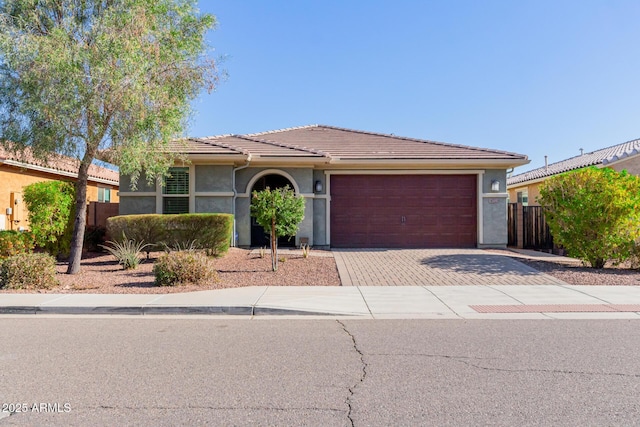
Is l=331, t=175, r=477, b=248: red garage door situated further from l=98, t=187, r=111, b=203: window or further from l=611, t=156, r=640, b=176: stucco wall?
l=98, t=187, r=111, b=203: window

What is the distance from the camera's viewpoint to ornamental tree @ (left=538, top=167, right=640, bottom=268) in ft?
38.5

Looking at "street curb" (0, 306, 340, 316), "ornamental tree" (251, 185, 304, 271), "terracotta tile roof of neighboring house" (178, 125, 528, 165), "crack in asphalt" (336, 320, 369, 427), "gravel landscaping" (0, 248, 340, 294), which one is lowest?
"crack in asphalt" (336, 320, 369, 427)

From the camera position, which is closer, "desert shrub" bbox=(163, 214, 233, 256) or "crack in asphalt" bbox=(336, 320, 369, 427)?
"crack in asphalt" bbox=(336, 320, 369, 427)

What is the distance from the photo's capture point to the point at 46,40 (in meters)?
9.15

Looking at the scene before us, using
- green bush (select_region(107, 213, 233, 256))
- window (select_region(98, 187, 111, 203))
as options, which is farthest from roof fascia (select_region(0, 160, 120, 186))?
green bush (select_region(107, 213, 233, 256))

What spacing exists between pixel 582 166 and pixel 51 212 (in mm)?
19688

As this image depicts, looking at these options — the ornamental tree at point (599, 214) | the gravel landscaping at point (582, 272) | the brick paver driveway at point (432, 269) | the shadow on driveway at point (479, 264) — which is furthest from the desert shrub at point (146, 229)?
the ornamental tree at point (599, 214)

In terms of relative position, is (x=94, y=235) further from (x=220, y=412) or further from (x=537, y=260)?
(x=537, y=260)

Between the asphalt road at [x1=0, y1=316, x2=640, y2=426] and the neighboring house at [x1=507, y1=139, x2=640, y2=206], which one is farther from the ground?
the neighboring house at [x1=507, y1=139, x2=640, y2=206]

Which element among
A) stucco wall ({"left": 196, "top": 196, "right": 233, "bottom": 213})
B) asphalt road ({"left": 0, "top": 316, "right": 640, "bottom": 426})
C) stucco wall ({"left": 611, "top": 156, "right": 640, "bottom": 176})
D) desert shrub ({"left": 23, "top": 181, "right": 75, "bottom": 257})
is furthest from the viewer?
stucco wall ({"left": 611, "top": 156, "right": 640, "bottom": 176})

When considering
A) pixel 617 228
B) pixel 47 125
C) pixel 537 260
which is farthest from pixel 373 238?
pixel 47 125

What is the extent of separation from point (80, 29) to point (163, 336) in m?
7.76

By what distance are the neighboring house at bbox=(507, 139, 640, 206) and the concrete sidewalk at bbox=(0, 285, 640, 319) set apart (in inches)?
202

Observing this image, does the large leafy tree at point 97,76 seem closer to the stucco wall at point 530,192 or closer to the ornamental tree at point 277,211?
the ornamental tree at point 277,211
